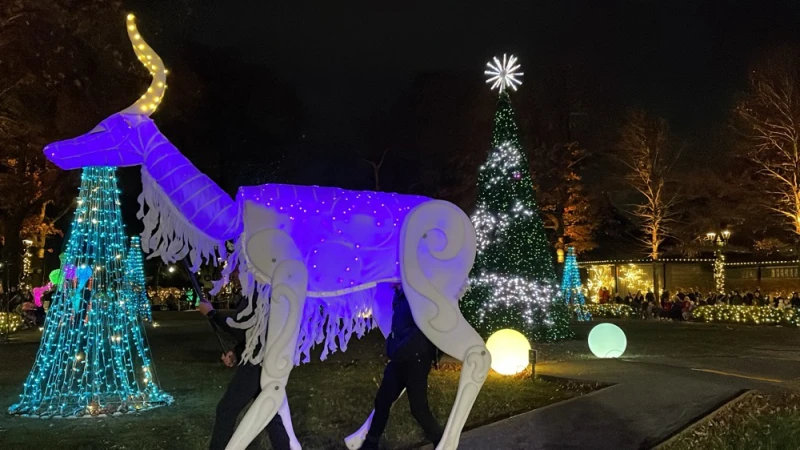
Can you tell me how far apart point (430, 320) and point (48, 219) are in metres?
27.0

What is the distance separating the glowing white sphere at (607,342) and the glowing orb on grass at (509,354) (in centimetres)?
340

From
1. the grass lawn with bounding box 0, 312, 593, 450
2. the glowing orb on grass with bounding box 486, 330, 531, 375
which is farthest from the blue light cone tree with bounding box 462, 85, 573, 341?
the glowing orb on grass with bounding box 486, 330, 531, 375

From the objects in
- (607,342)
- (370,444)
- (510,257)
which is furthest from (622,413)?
(510,257)

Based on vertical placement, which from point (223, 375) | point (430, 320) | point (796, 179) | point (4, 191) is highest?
point (796, 179)

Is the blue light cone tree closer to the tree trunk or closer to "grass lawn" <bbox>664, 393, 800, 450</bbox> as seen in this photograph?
"grass lawn" <bbox>664, 393, 800, 450</bbox>

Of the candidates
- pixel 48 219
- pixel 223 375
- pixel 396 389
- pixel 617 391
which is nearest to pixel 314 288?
pixel 396 389

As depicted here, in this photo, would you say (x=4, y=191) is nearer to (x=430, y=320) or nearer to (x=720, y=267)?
(x=430, y=320)

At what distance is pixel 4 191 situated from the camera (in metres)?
19.9

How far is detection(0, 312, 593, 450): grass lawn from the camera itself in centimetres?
722

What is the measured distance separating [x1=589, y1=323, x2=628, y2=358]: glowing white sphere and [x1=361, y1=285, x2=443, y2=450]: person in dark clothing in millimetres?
8486

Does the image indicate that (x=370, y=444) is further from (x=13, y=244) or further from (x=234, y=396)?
(x=13, y=244)

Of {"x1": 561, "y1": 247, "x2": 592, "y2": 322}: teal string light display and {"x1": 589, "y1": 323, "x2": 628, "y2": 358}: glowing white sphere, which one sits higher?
{"x1": 561, "y1": 247, "x2": 592, "y2": 322}: teal string light display

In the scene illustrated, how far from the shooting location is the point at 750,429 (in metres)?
7.49

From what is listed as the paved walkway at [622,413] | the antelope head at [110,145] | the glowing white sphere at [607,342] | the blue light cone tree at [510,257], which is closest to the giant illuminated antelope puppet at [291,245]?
the antelope head at [110,145]
